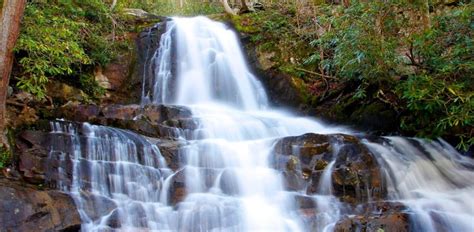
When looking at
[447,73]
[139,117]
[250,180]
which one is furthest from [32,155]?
[447,73]

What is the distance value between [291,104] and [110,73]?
17.1 ft

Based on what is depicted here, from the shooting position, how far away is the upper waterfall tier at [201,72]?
440 inches

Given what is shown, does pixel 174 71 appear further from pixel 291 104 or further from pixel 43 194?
pixel 43 194

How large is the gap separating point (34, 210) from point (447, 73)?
6678mm

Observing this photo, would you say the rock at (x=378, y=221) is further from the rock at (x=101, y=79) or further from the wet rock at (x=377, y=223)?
the rock at (x=101, y=79)

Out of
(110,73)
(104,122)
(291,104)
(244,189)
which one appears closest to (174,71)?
(110,73)

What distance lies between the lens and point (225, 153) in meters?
6.97

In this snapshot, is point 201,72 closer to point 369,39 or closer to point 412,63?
point 369,39

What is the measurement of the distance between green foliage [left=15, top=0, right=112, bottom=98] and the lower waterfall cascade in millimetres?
1170

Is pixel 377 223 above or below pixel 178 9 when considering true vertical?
below

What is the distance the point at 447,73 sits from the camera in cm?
657

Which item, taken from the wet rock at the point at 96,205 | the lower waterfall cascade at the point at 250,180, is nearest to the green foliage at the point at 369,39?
the lower waterfall cascade at the point at 250,180

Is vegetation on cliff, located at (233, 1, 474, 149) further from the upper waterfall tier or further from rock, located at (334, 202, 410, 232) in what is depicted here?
the upper waterfall tier

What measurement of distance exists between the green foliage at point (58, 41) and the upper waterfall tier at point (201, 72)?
1703 millimetres
